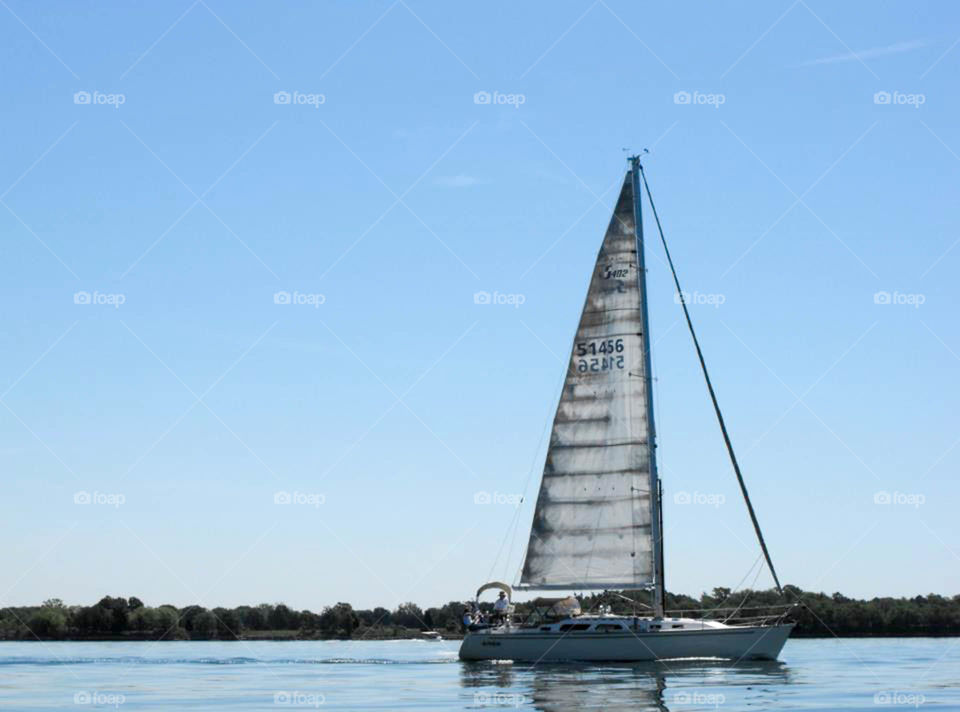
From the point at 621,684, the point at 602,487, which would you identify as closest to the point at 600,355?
the point at 602,487

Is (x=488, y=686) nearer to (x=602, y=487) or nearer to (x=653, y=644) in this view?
(x=653, y=644)

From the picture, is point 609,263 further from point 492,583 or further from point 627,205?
point 492,583

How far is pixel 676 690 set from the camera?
45.9 metres

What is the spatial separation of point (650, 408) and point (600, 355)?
3.66 meters

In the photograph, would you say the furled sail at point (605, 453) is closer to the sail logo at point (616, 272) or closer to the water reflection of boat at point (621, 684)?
the sail logo at point (616, 272)

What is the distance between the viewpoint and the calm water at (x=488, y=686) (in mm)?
42656

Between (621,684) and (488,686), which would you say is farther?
(488,686)

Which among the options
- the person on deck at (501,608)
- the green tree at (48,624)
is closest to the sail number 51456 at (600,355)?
the person on deck at (501,608)

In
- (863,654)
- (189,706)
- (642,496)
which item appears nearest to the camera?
(189,706)

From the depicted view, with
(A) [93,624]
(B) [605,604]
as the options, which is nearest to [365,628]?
(A) [93,624]

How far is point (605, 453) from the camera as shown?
63.0m

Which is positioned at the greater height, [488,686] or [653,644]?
[653,644]

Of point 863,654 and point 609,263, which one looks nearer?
point 609,263

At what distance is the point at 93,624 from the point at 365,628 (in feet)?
101
